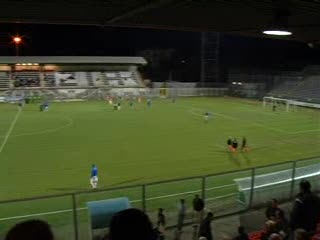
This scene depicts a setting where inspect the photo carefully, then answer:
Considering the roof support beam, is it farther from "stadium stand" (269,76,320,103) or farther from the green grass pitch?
"stadium stand" (269,76,320,103)

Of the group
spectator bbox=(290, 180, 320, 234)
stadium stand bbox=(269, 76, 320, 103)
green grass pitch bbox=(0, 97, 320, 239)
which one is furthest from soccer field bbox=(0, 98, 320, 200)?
spectator bbox=(290, 180, 320, 234)

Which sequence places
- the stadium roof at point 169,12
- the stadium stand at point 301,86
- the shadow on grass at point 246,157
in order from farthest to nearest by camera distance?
1. the stadium stand at point 301,86
2. the shadow on grass at point 246,157
3. the stadium roof at point 169,12

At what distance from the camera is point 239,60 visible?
74.3m

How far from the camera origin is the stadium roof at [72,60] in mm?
63500

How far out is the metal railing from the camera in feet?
37.1

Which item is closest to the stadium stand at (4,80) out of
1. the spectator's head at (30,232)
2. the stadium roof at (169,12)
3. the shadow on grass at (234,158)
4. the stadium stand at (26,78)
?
the stadium stand at (26,78)

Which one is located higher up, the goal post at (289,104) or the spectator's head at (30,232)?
the spectator's head at (30,232)

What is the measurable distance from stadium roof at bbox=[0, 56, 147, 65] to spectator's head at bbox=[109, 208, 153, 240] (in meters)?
64.1

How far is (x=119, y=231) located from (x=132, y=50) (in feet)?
246

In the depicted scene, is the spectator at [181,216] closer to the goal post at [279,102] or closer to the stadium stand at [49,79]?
the goal post at [279,102]

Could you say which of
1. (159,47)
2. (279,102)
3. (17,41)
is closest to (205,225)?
(279,102)

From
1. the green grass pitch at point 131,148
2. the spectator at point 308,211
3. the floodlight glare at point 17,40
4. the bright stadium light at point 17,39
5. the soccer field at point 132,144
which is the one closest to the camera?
the spectator at point 308,211

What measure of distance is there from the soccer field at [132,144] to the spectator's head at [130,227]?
15.2m

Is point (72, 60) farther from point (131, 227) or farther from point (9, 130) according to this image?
point (131, 227)
